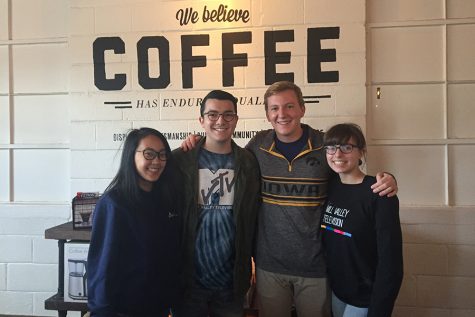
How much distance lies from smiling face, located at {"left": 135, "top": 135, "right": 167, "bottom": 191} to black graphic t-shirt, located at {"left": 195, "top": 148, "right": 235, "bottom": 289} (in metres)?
0.23

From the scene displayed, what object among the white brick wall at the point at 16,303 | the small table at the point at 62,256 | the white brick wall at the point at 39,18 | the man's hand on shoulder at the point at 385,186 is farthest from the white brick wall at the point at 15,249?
the man's hand on shoulder at the point at 385,186

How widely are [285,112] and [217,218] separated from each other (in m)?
0.55

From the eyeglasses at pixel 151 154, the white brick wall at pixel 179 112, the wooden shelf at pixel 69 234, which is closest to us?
the eyeglasses at pixel 151 154

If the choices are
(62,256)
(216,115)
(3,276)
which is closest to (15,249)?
(3,276)

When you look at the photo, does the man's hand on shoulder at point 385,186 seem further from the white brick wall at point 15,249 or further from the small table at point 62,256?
the white brick wall at point 15,249

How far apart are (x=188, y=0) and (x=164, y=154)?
1.52 meters

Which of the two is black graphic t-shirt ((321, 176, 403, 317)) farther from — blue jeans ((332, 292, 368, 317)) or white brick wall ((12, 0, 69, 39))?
white brick wall ((12, 0, 69, 39))

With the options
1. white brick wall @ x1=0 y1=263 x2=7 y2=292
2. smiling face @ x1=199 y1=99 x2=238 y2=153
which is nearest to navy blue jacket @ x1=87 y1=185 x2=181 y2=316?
smiling face @ x1=199 y1=99 x2=238 y2=153

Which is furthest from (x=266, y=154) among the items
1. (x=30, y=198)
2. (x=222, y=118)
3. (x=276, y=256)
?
(x=30, y=198)

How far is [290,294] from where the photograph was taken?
1655 mm

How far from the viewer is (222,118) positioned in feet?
5.17

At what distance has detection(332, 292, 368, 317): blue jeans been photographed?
144 cm

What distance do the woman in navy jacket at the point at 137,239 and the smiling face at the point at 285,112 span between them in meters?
0.51

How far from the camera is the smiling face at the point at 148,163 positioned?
1.41m
